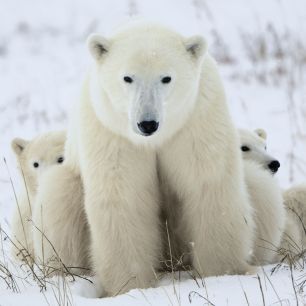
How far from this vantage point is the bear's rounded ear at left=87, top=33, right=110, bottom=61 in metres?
4.60

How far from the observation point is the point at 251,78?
13.0m

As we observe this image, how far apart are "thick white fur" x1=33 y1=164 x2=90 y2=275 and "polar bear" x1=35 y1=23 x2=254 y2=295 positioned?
0.39 meters

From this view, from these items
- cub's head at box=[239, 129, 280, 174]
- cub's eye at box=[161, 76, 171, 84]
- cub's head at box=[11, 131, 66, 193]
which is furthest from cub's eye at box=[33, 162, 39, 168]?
cub's eye at box=[161, 76, 171, 84]

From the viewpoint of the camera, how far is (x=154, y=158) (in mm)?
4684

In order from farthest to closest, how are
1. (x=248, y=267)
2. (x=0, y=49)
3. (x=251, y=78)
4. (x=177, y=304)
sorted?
(x=0, y=49)
(x=251, y=78)
(x=248, y=267)
(x=177, y=304)

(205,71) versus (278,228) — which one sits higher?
(205,71)

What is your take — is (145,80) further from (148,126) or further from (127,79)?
(148,126)

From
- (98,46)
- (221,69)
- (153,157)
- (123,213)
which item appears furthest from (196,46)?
(221,69)

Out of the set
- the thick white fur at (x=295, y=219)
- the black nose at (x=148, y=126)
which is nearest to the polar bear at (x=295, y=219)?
the thick white fur at (x=295, y=219)

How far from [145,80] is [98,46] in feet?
1.51

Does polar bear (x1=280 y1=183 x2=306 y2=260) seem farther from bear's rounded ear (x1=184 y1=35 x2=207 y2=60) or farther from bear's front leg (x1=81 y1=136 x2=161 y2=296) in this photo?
bear's rounded ear (x1=184 y1=35 x2=207 y2=60)

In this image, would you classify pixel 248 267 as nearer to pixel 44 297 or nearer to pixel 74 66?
pixel 44 297

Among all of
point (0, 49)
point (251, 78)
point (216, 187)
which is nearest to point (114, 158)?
point (216, 187)

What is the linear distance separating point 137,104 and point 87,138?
1.81ft
